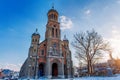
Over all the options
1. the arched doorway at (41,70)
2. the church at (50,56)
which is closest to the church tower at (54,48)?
the church at (50,56)

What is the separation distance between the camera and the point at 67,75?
36.9 meters

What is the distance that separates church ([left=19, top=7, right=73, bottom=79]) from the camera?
111 ft

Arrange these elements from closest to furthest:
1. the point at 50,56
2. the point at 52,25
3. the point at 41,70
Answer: the point at 50,56, the point at 41,70, the point at 52,25

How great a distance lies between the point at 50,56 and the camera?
34.8m

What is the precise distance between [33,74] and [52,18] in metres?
21.0

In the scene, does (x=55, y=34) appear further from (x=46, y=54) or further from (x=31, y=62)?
(x=31, y=62)

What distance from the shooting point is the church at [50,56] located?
33969mm

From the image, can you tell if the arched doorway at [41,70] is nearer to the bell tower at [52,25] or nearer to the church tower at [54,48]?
the church tower at [54,48]

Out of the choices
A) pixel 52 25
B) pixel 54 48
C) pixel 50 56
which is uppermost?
pixel 52 25

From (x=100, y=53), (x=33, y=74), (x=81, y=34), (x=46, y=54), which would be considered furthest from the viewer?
(x=46, y=54)

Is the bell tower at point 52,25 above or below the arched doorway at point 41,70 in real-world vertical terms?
above

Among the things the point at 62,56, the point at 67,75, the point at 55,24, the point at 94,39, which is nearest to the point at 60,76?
the point at 67,75

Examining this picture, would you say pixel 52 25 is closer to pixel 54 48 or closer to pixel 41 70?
pixel 54 48

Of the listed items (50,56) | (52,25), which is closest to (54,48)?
(50,56)
